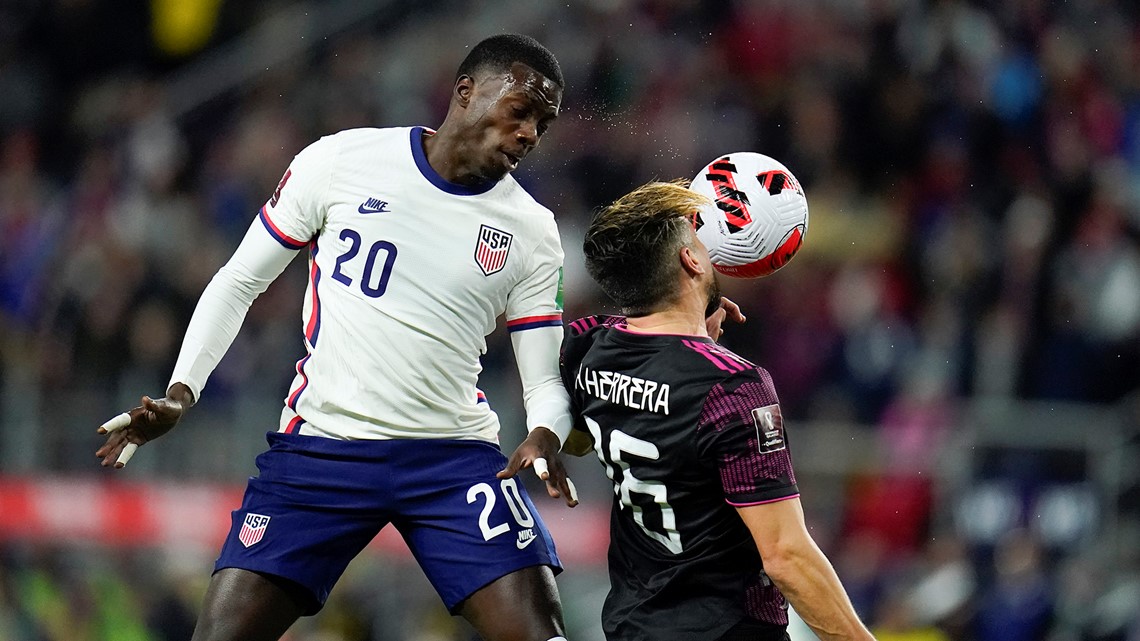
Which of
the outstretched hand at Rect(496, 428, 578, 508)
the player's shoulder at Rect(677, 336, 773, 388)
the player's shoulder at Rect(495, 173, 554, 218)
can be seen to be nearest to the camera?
the player's shoulder at Rect(677, 336, 773, 388)

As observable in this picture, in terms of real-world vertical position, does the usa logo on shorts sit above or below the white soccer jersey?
below

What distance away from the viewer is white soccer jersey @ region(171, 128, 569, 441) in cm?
464

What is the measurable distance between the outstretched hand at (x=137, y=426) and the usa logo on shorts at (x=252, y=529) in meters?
0.37

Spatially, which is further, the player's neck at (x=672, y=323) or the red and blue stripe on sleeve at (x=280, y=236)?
the red and blue stripe on sleeve at (x=280, y=236)

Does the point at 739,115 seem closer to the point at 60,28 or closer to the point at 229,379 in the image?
the point at 229,379

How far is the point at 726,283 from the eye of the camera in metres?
11.0

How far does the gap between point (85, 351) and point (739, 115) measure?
5250 millimetres

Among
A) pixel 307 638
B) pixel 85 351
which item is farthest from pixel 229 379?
pixel 307 638

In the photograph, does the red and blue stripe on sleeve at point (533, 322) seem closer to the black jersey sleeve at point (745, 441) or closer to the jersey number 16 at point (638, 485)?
the jersey number 16 at point (638, 485)

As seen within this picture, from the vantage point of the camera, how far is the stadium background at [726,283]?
9.82 meters

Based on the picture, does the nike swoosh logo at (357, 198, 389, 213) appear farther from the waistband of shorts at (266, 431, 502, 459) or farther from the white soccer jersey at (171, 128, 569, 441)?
the waistband of shorts at (266, 431, 502, 459)

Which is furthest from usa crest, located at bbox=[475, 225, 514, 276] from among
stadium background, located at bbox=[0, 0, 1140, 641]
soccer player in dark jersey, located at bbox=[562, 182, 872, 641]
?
stadium background, located at bbox=[0, 0, 1140, 641]

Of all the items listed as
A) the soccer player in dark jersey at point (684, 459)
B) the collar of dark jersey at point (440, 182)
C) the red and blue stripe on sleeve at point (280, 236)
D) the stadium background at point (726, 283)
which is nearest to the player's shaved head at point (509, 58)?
the collar of dark jersey at point (440, 182)

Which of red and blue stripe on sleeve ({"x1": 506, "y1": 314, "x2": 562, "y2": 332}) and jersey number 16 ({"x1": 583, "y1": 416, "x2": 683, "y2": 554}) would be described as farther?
red and blue stripe on sleeve ({"x1": 506, "y1": 314, "x2": 562, "y2": 332})
